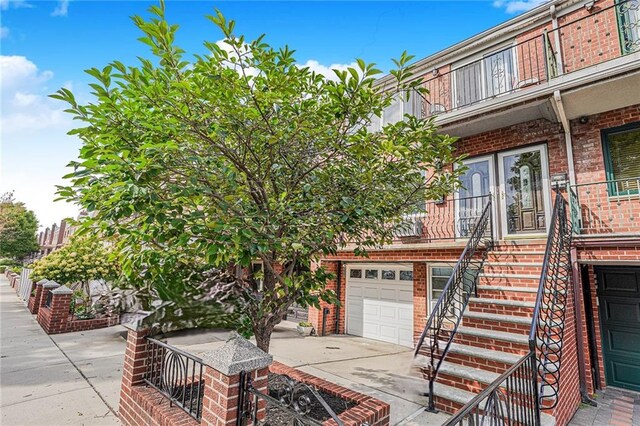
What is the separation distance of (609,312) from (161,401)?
24.8 feet

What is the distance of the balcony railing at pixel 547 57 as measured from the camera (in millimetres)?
6293

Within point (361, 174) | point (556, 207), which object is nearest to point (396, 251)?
point (556, 207)

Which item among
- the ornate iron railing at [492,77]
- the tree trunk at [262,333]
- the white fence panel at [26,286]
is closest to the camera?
the tree trunk at [262,333]

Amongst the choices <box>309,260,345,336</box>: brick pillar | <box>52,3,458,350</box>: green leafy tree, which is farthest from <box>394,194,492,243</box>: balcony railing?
<box>52,3,458,350</box>: green leafy tree

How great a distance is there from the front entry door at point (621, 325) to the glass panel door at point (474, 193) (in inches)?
99.0

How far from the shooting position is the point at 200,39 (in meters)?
3.20

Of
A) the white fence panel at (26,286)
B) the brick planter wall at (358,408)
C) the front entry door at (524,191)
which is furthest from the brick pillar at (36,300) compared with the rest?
the front entry door at (524,191)

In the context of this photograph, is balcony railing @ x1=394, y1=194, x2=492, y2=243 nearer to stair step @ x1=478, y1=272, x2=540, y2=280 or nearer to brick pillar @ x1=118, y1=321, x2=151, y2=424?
stair step @ x1=478, y1=272, x2=540, y2=280

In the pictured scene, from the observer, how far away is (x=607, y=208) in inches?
233

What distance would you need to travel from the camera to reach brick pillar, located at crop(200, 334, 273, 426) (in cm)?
273

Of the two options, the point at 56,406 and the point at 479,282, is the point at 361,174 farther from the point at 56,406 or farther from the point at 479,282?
the point at 56,406

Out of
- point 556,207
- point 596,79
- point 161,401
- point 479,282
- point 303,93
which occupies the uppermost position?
point 596,79

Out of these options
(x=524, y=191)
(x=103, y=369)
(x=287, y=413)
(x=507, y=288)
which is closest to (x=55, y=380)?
(x=103, y=369)

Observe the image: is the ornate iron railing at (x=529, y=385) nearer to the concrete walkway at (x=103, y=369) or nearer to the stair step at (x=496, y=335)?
the stair step at (x=496, y=335)
